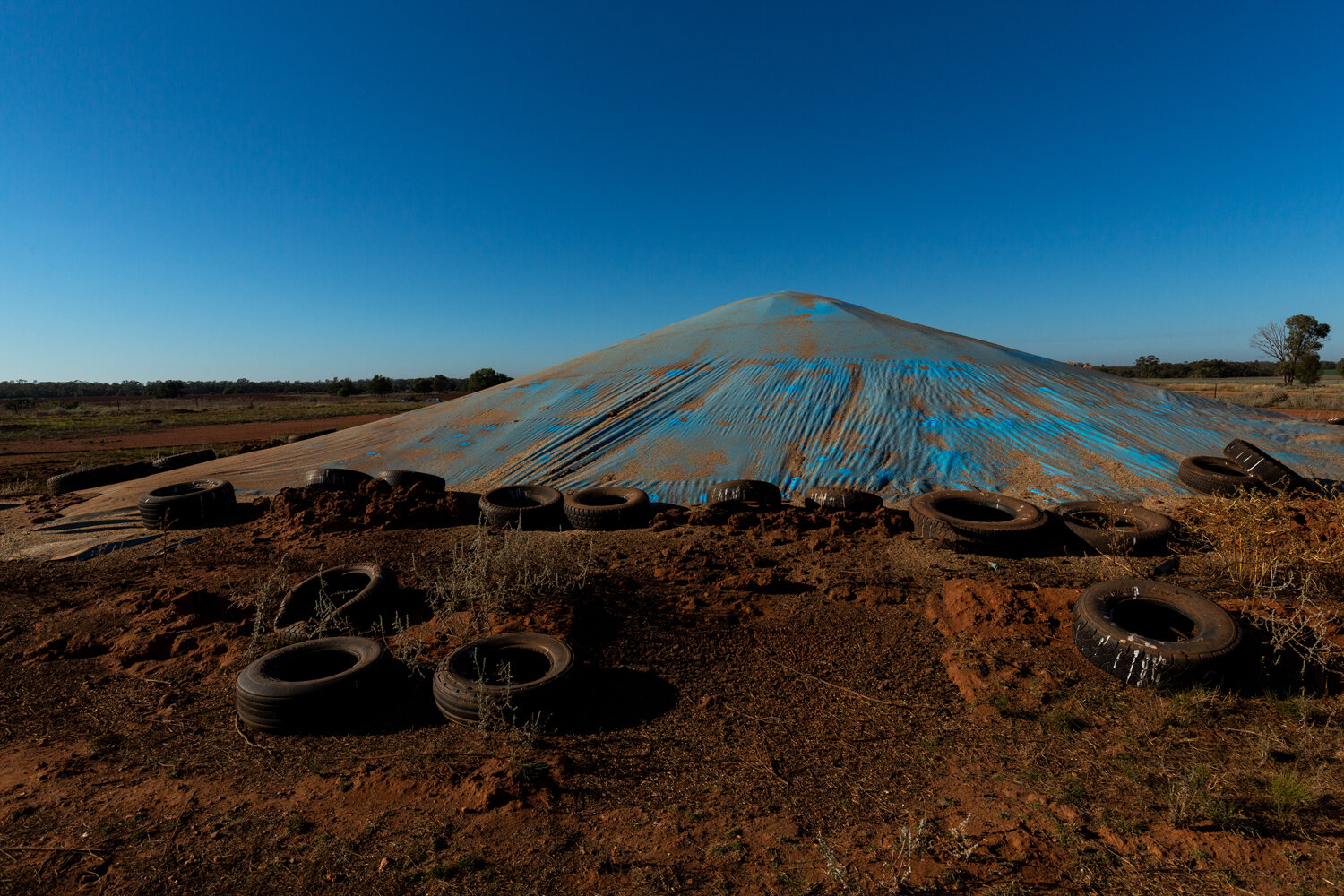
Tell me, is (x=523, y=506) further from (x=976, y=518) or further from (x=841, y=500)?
(x=976, y=518)

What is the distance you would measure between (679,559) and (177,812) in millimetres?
4987

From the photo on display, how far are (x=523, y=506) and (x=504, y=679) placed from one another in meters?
5.10

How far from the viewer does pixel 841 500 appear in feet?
28.8

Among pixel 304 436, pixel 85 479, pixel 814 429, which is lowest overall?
pixel 85 479

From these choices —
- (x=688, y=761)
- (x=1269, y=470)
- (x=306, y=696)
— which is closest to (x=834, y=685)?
(x=688, y=761)

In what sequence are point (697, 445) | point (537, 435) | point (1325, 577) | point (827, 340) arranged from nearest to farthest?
point (1325, 577)
point (697, 445)
point (537, 435)
point (827, 340)

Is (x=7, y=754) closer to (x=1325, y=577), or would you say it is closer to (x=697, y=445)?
(x=697, y=445)

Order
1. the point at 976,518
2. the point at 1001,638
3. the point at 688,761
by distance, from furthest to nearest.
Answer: the point at 976,518, the point at 1001,638, the point at 688,761

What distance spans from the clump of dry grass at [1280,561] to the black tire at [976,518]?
165cm

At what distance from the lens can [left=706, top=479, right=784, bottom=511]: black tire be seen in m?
9.01

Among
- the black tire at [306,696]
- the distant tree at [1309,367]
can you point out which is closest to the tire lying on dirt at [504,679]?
the black tire at [306,696]

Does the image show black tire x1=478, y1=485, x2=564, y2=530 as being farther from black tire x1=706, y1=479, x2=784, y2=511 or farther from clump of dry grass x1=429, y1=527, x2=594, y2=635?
black tire x1=706, y1=479, x2=784, y2=511

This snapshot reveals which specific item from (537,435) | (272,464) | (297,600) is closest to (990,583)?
(297,600)

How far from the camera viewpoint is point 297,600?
557 cm
